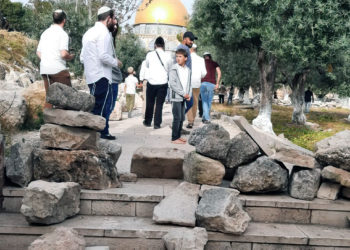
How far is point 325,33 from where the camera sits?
10453 mm

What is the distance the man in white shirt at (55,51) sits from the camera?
6.17 meters

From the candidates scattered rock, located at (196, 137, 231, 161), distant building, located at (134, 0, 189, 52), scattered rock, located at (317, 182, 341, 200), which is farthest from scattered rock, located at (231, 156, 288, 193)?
distant building, located at (134, 0, 189, 52)

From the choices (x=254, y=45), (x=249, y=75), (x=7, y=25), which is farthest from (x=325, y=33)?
(x=7, y=25)

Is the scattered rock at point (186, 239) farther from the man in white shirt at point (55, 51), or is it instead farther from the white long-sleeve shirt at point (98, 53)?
the man in white shirt at point (55, 51)

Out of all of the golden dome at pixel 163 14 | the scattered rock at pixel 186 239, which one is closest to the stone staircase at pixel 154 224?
the scattered rock at pixel 186 239

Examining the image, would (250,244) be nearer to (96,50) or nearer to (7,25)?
(96,50)

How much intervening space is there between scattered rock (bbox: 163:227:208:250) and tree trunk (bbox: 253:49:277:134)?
33.7ft

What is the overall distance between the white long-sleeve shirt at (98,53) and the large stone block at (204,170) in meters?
2.34

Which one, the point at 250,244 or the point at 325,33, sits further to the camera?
the point at 325,33

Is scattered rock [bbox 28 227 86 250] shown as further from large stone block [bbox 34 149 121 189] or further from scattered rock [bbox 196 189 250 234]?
scattered rock [bbox 196 189 250 234]

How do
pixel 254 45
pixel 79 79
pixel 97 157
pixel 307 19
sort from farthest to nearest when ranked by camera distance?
1. pixel 79 79
2. pixel 254 45
3. pixel 307 19
4. pixel 97 157

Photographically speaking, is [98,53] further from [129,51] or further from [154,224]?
[129,51]

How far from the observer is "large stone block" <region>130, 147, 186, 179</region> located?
5.10 metres

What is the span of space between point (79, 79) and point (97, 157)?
22070 millimetres
